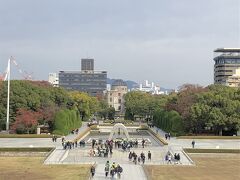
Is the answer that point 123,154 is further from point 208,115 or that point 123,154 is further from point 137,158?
point 208,115

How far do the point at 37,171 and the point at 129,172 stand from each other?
793cm

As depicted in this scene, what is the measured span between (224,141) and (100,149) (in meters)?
21.8

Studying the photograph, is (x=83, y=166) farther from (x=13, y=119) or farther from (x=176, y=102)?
(x=176, y=102)

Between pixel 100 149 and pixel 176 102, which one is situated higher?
pixel 176 102

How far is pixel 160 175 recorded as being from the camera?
40.6m

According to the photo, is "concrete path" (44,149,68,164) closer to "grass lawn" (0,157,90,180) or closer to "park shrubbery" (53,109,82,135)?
"grass lawn" (0,157,90,180)

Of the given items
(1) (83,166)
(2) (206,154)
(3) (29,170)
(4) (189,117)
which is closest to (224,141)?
(4) (189,117)

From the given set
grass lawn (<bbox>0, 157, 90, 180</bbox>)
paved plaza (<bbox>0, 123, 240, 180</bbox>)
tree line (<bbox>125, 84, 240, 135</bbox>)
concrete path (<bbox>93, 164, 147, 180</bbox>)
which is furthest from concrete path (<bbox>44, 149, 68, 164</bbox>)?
tree line (<bbox>125, 84, 240, 135</bbox>)

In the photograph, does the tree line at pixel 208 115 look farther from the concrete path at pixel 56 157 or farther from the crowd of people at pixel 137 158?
the concrete path at pixel 56 157

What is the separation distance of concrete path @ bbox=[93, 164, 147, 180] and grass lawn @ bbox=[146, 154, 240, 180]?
2.48ft

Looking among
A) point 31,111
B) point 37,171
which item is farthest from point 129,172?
point 31,111

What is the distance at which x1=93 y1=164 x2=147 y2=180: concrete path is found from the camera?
39.3m


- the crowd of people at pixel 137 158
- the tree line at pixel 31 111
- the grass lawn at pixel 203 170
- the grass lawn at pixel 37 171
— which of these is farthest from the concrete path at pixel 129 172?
the tree line at pixel 31 111

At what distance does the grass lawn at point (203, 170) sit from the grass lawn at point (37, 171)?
604 cm
